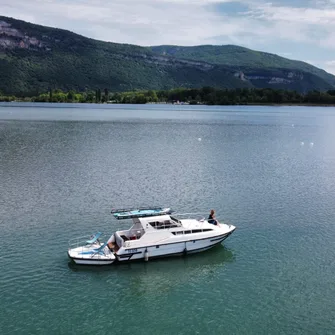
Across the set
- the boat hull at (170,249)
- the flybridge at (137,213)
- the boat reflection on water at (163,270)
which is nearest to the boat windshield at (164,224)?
the boat hull at (170,249)

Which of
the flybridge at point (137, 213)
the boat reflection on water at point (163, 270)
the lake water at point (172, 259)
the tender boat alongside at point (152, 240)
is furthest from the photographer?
the flybridge at point (137, 213)

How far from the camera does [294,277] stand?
104 feet

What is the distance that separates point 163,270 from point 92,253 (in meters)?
5.56

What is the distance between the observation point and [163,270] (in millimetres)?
33031

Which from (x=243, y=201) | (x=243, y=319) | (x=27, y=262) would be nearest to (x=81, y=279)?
(x=27, y=262)

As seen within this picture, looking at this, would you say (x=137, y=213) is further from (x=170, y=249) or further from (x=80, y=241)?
(x=80, y=241)

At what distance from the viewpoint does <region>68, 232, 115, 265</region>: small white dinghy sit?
32.8 metres

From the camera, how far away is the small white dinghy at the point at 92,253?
32812 mm

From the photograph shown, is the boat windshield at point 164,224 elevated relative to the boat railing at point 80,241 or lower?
elevated

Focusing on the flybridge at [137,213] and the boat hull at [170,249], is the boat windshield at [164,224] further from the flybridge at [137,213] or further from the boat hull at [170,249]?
the flybridge at [137,213]

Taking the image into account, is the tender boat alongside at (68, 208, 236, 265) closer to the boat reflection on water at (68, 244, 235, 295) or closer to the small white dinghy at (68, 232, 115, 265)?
the small white dinghy at (68, 232, 115, 265)

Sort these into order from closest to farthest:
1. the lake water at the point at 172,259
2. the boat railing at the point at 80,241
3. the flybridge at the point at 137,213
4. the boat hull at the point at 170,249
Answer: the lake water at the point at 172,259 → the boat hull at the point at 170,249 → the boat railing at the point at 80,241 → the flybridge at the point at 137,213

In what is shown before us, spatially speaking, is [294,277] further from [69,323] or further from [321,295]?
[69,323]

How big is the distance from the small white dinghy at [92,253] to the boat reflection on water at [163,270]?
45 cm
